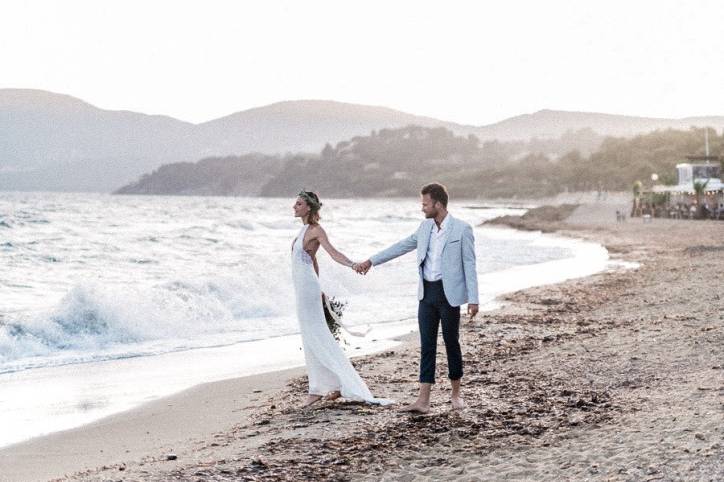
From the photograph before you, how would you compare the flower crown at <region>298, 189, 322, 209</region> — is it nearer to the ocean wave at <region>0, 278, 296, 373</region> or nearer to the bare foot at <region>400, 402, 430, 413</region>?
the bare foot at <region>400, 402, 430, 413</region>

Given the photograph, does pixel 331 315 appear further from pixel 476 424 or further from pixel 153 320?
pixel 153 320

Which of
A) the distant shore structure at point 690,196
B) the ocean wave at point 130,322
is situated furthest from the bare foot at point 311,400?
the distant shore structure at point 690,196

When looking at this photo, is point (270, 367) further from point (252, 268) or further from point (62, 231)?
point (62, 231)

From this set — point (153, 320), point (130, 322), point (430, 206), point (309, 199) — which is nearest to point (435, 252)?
point (430, 206)

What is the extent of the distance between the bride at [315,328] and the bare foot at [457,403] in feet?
2.00

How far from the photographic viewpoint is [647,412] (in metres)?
5.97

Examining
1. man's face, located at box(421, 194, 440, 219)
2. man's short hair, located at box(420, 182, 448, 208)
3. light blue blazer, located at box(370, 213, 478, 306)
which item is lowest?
light blue blazer, located at box(370, 213, 478, 306)

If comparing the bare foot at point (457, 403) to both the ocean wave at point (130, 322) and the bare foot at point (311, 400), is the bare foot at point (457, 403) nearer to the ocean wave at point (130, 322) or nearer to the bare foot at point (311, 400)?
the bare foot at point (311, 400)

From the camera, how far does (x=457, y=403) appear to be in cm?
670

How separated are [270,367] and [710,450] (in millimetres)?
6237

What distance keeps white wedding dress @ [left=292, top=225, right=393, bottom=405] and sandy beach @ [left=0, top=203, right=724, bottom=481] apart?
18 centimetres

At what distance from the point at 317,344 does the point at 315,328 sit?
0.46 ft

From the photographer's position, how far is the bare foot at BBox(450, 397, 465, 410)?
6679 mm

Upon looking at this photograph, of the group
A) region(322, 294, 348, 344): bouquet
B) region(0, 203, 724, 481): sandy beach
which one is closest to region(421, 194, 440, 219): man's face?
region(322, 294, 348, 344): bouquet
